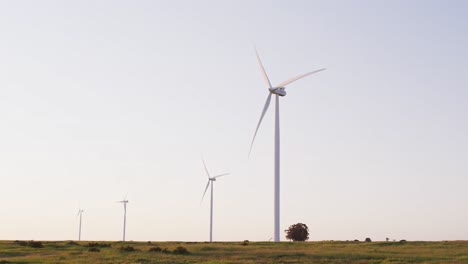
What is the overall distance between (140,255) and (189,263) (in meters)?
8.87

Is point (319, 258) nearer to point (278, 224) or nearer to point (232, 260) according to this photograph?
point (232, 260)

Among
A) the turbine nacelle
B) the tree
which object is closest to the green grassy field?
the turbine nacelle

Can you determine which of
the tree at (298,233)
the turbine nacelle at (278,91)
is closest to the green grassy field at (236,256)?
the turbine nacelle at (278,91)

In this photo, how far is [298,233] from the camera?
131875 millimetres

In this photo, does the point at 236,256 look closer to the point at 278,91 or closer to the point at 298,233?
the point at 278,91

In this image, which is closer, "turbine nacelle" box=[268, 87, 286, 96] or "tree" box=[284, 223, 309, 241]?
"turbine nacelle" box=[268, 87, 286, 96]

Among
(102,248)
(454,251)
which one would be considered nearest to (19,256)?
(102,248)

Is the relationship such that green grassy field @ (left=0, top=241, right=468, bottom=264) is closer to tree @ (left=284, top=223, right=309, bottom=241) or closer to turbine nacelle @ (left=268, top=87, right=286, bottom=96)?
turbine nacelle @ (left=268, top=87, right=286, bottom=96)

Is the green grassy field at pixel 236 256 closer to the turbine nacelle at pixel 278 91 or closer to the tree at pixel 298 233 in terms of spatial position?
the turbine nacelle at pixel 278 91

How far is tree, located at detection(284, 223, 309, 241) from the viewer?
430 feet

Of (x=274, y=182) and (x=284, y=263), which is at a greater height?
(x=274, y=182)

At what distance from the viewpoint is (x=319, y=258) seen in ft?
202

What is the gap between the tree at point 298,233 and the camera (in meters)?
131

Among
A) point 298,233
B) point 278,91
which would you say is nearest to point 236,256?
point 278,91
